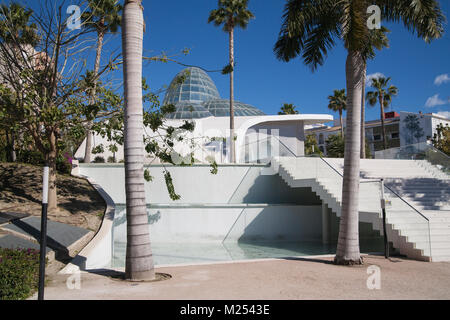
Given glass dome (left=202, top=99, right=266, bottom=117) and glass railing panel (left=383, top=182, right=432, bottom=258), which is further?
glass dome (left=202, top=99, right=266, bottom=117)

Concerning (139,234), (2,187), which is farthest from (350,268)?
(2,187)

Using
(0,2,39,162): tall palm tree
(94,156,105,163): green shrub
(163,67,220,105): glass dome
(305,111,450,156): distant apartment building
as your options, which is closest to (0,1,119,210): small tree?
(0,2,39,162): tall palm tree

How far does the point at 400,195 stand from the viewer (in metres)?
16.8

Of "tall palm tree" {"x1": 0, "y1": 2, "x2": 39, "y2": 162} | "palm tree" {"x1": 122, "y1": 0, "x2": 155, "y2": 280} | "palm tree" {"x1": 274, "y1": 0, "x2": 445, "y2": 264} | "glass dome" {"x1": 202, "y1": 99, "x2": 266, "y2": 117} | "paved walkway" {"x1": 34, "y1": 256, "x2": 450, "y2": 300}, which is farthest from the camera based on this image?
"glass dome" {"x1": 202, "y1": 99, "x2": 266, "y2": 117}

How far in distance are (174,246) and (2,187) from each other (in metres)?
7.15

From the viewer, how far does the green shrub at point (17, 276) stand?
6.57 metres

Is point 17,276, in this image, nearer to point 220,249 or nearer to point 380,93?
point 220,249

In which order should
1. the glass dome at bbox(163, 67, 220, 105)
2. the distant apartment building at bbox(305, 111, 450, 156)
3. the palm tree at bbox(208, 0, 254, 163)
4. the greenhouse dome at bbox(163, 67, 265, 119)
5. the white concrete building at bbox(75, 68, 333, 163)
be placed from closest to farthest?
the palm tree at bbox(208, 0, 254, 163)
the white concrete building at bbox(75, 68, 333, 163)
the greenhouse dome at bbox(163, 67, 265, 119)
the glass dome at bbox(163, 67, 220, 105)
the distant apartment building at bbox(305, 111, 450, 156)

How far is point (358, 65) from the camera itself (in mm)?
10859

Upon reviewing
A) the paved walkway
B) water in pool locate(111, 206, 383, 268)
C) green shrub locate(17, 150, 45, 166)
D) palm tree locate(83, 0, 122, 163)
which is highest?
palm tree locate(83, 0, 122, 163)

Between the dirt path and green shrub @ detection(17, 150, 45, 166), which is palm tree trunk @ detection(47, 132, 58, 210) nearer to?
the dirt path

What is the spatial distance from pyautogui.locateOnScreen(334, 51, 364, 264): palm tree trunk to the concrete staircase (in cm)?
237

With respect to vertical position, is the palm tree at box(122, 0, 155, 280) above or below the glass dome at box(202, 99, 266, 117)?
below

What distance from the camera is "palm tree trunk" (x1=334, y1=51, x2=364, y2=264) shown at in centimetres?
1059
